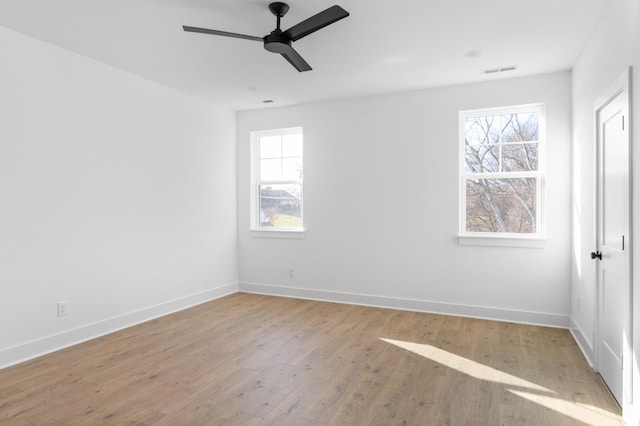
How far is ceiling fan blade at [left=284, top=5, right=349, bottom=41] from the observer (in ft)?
7.92

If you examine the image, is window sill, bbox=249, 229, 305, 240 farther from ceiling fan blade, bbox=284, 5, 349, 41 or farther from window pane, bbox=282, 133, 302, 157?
ceiling fan blade, bbox=284, 5, 349, 41

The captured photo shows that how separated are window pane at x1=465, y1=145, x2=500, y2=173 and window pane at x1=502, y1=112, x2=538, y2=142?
0.59 feet

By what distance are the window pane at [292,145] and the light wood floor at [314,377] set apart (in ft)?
8.04

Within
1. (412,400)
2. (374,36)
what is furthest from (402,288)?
(374,36)

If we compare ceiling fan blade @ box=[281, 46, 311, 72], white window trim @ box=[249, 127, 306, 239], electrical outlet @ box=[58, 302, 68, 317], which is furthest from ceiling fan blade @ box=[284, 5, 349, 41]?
electrical outlet @ box=[58, 302, 68, 317]

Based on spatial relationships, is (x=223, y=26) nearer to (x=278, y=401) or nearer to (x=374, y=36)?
(x=374, y=36)

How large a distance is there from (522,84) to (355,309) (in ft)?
10.5

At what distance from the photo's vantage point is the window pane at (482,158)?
4352 mm

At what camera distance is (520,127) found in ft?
14.0

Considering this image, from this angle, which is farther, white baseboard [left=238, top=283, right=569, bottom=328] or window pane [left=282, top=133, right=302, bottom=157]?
window pane [left=282, top=133, right=302, bottom=157]

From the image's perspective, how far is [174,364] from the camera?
3070 mm

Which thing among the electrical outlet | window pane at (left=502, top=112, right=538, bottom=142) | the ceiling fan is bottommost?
the electrical outlet

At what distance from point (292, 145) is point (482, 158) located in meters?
2.56

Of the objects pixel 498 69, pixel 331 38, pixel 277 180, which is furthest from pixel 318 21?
pixel 277 180
